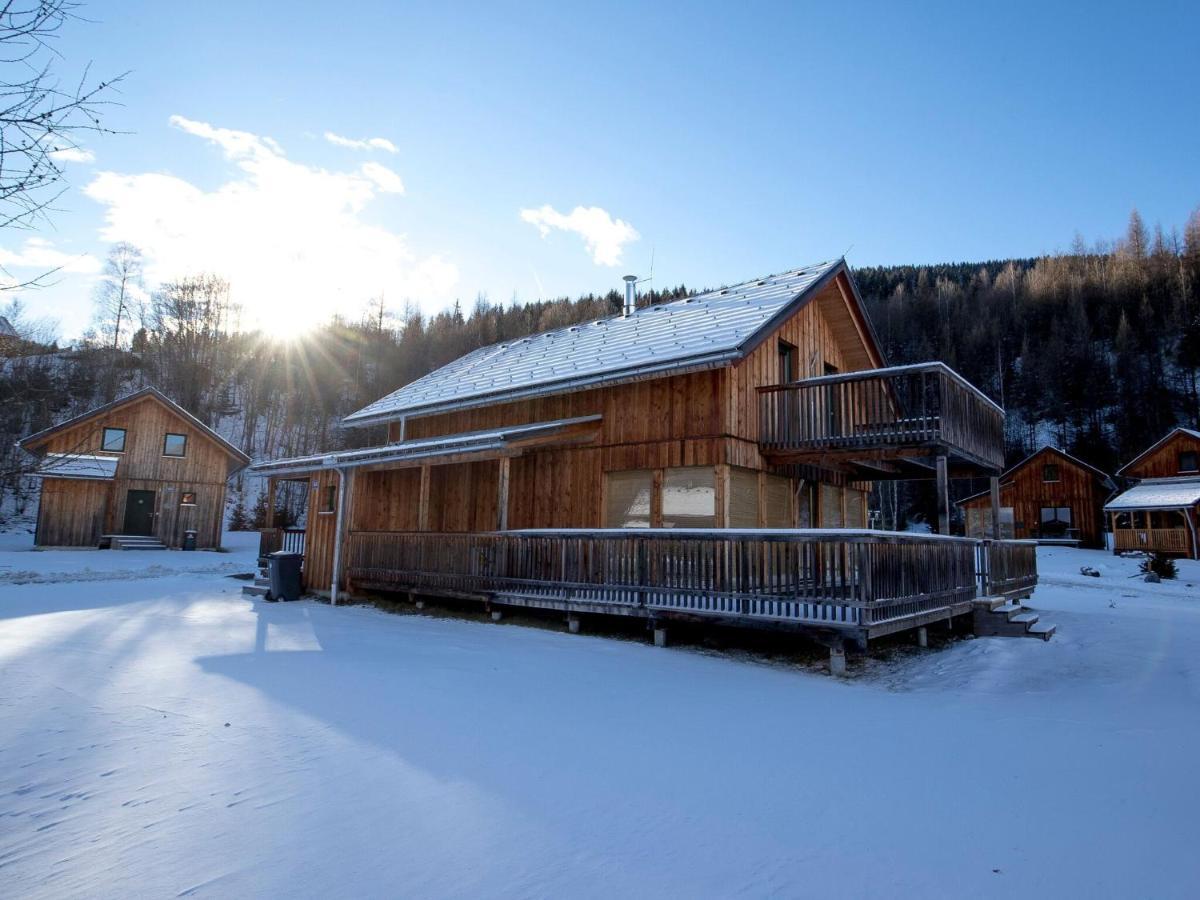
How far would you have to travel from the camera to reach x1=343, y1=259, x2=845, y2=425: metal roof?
12211 millimetres

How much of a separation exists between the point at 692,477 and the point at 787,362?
3.87m

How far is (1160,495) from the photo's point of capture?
3272 centimetres

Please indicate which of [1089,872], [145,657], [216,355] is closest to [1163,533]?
[1089,872]

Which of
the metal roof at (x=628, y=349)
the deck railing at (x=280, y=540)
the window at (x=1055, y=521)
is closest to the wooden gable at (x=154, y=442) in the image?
the deck railing at (x=280, y=540)

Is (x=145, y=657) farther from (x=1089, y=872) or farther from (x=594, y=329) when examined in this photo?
(x=594, y=329)

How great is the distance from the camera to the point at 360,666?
724 centimetres

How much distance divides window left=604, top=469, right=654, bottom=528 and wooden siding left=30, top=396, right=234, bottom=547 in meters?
23.0

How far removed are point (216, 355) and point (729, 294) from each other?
4409 cm

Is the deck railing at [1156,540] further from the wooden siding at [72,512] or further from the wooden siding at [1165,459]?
the wooden siding at [72,512]

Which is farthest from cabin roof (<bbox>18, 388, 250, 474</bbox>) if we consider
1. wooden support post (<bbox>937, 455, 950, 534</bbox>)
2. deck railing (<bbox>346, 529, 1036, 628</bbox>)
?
wooden support post (<bbox>937, 455, 950, 534</bbox>)

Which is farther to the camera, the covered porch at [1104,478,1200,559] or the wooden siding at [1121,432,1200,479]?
the wooden siding at [1121,432,1200,479]

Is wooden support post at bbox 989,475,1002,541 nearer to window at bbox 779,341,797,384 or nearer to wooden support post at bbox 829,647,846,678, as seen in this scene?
window at bbox 779,341,797,384

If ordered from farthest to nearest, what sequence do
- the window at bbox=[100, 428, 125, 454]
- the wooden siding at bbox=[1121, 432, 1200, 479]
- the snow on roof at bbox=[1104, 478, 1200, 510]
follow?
the wooden siding at bbox=[1121, 432, 1200, 479] → the snow on roof at bbox=[1104, 478, 1200, 510] → the window at bbox=[100, 428, 125, 454]

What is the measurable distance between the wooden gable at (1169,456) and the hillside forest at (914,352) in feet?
30.9
